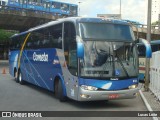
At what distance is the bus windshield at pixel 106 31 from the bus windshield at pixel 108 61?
22 cm

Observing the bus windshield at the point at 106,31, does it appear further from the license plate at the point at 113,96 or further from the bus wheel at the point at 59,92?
the bus wheel at the point at 59,92

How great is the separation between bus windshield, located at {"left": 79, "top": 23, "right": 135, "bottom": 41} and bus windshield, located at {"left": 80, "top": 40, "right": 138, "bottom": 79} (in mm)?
224

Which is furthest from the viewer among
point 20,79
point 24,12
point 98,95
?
point 24,12

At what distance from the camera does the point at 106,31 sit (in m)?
12.4

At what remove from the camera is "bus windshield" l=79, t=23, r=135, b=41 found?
12164 mm

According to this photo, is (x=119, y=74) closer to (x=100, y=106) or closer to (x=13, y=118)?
(x=100, y=106)

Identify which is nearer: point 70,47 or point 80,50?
point 80,50

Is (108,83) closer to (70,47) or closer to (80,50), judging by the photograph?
(80,50)

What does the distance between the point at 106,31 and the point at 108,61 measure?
1.13m

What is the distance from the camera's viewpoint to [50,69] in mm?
15164

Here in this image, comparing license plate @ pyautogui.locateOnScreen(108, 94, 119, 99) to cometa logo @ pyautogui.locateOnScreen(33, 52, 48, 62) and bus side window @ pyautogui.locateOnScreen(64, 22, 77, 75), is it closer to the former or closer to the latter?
bus side window @ pyautogui.locateOnScreen(64, 22, 77, 75)

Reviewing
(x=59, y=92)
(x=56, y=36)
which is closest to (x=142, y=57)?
(x=56, y=36)

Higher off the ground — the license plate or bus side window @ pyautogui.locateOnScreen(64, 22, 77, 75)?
bus side window @ pyautogui.locateOnScreen(64, 22, 77, 75)

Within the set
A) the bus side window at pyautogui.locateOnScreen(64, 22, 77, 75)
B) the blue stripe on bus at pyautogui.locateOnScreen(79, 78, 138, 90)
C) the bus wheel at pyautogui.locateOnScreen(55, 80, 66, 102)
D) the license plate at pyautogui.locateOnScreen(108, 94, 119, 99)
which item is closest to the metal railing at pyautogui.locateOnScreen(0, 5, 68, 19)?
the bus wheel at pyautogui.locateOnScreen(55, 80, 66, 102)
